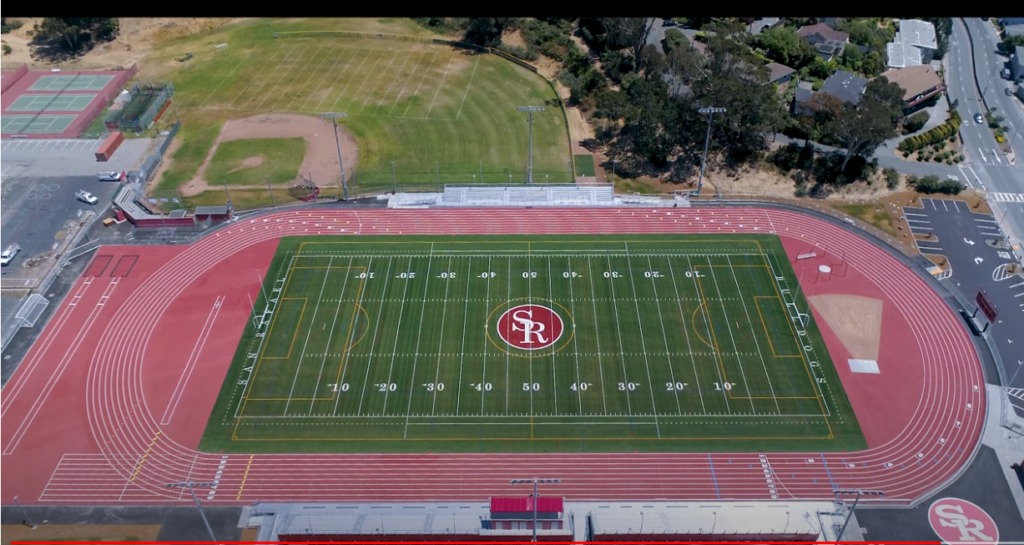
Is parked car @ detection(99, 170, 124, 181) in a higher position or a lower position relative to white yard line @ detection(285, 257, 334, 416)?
higher

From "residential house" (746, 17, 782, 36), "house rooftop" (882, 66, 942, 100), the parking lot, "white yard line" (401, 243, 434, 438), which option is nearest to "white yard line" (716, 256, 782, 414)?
the parking lot

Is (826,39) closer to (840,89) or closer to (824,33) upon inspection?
(824,33)

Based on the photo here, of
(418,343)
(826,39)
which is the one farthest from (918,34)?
(418,343)

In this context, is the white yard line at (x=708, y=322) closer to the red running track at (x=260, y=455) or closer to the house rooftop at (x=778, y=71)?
the red running track at (x=260, y=455)

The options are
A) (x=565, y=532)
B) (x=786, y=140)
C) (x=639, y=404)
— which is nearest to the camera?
(x=565, y=532)

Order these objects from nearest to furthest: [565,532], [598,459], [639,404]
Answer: [565,532] < [598,459] < [639,404]

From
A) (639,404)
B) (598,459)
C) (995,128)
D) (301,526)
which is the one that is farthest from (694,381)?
(995,128)

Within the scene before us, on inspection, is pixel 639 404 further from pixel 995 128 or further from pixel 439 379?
pixel 995 128

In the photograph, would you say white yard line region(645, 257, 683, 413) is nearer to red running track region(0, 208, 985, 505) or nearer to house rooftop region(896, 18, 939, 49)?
red running track region(0, 208, 985, 505)
